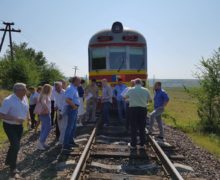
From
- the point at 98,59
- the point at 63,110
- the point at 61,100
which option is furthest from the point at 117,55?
the point at 63,110

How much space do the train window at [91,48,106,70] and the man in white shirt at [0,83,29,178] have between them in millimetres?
9145

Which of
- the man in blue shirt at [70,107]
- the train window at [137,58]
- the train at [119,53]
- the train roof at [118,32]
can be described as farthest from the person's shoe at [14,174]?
the train roof at [118,32]

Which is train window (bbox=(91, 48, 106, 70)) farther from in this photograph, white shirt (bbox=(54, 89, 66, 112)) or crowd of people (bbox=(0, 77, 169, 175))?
white shirt (bbox=(54, 89, 66, 112))

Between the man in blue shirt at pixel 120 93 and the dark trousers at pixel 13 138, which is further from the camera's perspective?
the man in blue shirt at pixel 120 93

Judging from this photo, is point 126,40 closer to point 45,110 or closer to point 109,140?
point 109,140

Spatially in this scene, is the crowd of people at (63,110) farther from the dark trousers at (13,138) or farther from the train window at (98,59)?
the train window at (98,59)

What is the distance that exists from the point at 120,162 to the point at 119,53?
8759 millimetres

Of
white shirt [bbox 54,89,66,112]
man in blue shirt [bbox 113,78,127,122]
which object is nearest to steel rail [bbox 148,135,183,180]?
white shirt [bbox 54,89,66,112]

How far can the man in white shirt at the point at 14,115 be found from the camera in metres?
7.42

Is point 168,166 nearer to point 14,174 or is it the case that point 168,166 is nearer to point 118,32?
point 14,174

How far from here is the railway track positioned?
7188 mm

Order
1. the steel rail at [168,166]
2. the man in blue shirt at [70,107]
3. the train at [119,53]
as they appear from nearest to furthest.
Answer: the steel rail at [168,166], the man in blue shirt at [70,107], the train at [119,53]

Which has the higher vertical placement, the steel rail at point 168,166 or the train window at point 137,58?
the train window at point 137,58

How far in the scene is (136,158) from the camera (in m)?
8.95
